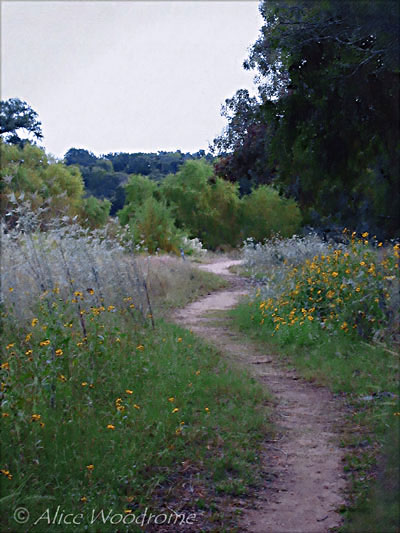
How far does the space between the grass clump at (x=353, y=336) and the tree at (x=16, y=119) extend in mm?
3153

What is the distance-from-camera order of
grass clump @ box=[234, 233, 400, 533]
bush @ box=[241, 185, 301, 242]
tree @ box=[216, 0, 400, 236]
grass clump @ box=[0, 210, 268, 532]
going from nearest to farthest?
grass clump @ box=[0, 210, 268, 532], grass clump @ box=[234, 233, 400, 533], tree @ box=[216, 0, 400, 236], bush @ box=[241, 185, 301, 242]

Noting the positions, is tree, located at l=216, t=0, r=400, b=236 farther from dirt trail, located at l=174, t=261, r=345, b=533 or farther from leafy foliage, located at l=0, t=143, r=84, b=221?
leafy foliage, located at l=0, t=143, r=84, b=221

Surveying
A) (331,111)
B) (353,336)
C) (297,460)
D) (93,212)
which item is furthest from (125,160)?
(297,460)

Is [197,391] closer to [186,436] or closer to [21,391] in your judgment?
[186,436]

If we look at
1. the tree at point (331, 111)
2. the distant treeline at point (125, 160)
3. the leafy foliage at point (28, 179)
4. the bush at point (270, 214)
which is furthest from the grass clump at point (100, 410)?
the tree at point (331, 111)

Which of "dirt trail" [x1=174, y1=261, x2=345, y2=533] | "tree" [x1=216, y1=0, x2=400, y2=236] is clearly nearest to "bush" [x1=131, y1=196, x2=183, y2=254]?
"dirt trail" [x1=174, y1=261, x2=345, y2=533]

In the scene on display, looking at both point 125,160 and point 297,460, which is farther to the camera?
point 125,160

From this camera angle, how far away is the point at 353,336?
6.69 metres

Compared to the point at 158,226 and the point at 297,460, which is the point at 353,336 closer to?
the point at 297,460

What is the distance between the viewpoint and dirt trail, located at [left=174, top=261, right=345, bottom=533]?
11.0 feet

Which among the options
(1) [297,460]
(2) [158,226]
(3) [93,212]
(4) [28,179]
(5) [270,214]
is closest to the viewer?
A: (1) [297,460]

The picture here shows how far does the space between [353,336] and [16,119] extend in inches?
178

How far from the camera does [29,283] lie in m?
6.76

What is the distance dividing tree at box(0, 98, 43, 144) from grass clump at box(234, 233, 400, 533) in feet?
10.3
